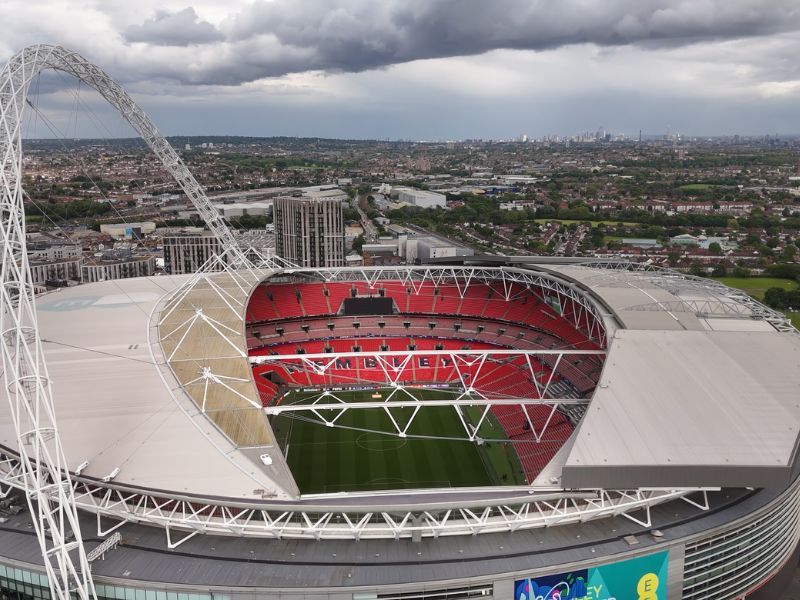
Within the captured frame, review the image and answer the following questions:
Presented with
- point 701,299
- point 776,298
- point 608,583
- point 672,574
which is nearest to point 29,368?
point 608,583

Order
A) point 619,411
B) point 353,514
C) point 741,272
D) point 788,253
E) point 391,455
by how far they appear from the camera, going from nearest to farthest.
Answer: point 353,514 < point 619,411 < point 391,455 < point 741,272 < point 788,253

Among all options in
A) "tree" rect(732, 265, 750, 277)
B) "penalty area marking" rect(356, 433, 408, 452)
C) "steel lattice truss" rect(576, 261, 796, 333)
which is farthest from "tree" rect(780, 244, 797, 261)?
"penalty area marking" rect(356, 433, 408, 452)

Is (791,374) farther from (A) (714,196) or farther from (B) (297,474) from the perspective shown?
(A) (714,196)

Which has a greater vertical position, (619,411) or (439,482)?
(619,411)

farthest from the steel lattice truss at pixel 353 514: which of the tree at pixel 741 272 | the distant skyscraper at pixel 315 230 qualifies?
the tree at pixel 741 272

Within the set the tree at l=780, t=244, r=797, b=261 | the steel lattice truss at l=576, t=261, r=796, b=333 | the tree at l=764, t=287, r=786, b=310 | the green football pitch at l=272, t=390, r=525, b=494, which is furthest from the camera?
the tree at l=780, t=244, r=797, b=261

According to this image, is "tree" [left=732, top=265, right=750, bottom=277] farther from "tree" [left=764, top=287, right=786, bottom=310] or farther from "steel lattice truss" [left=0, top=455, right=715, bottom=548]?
"steel lattice truss" [left=0, top=455, right=715, bottom=548]

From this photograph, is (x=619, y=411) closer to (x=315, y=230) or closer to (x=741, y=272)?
(x=741, y=272)
